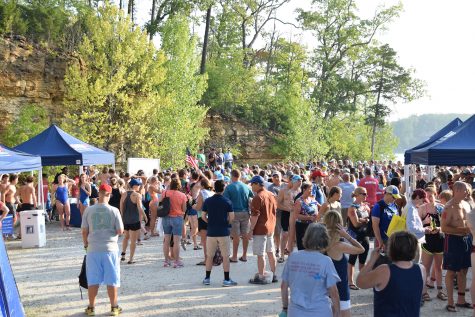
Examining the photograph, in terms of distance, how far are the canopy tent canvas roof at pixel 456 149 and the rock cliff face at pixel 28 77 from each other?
21535 millimetres

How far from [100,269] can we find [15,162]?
4544 mm

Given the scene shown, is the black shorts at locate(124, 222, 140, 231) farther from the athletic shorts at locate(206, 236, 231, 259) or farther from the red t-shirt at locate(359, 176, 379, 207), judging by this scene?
the red t-shirt at locate(359, 176, 379, 207)

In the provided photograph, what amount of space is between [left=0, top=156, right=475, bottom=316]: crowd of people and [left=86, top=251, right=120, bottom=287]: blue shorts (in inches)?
0.5

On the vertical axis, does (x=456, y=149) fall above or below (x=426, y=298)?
above

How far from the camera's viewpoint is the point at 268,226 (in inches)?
315

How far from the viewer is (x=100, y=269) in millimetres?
6367

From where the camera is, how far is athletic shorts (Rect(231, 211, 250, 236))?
30.3 feet

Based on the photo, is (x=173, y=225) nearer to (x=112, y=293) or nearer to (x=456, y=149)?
(x=112, y=293)

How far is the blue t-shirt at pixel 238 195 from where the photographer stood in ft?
29.2

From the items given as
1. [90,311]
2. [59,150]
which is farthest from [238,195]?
[59,150]

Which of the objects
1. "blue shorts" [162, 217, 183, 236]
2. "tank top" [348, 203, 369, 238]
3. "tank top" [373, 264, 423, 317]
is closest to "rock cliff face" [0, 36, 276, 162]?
"blue shorts" [162, 217, 183, 236]

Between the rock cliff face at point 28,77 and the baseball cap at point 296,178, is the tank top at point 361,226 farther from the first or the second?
the rock cliff face at point 28,77

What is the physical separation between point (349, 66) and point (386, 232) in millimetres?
41701

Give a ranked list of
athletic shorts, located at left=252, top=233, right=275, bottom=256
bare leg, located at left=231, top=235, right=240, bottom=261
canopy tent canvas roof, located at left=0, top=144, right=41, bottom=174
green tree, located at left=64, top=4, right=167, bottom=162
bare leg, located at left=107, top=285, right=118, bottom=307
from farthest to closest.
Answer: green tree, located at left=64, top=4, right=167, bottom=162, bare leg, located at left=231, top=235, right=240, bottom=261, canopy tent canvas roof, located at left=0, top=144, right=41, bottom=174, athletic shorts, located at left=252, top=233, right=275, bottom=256, bare leg, located at left=107, top=285, right=118, bottom=307
